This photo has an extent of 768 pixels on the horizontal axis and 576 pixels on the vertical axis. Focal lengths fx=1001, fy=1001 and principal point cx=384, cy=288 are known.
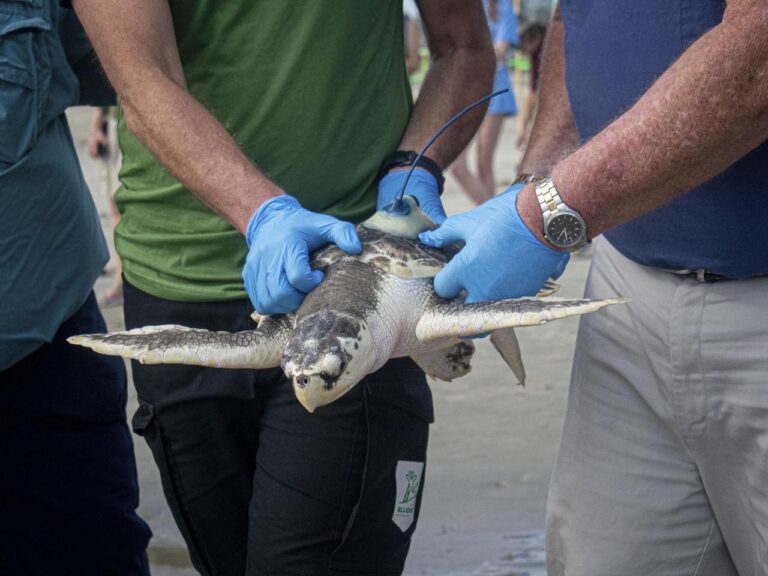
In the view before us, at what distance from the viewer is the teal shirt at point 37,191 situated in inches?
71.5

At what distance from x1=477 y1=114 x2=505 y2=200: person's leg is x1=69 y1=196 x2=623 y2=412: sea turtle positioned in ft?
16.8

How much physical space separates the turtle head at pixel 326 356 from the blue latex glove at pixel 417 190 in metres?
0.35

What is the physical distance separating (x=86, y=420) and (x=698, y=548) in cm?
120

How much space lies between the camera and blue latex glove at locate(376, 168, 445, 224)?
1820 mm

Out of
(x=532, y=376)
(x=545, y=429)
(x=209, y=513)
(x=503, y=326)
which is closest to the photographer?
(x=503, y=326)

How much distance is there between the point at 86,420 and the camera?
6.68 feet

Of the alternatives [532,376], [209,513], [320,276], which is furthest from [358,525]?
[532,376]

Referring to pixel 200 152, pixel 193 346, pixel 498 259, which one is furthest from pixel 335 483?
pixel 200 152

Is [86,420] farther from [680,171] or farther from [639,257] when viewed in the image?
[680,171]

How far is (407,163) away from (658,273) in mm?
507

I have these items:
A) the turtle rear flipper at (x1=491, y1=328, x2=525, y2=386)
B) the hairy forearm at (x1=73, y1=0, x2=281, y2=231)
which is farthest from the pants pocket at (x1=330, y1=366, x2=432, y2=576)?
the hairy forearm at (x1=73, y1=0, x2=281, y2=231)

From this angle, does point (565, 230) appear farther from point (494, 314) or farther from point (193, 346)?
point (193, 346)

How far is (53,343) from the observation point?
1998 mm

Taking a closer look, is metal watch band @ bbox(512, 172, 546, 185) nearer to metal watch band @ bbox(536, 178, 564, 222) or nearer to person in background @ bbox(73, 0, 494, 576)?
person in background @ bbox(73, 0, 494, 576)
